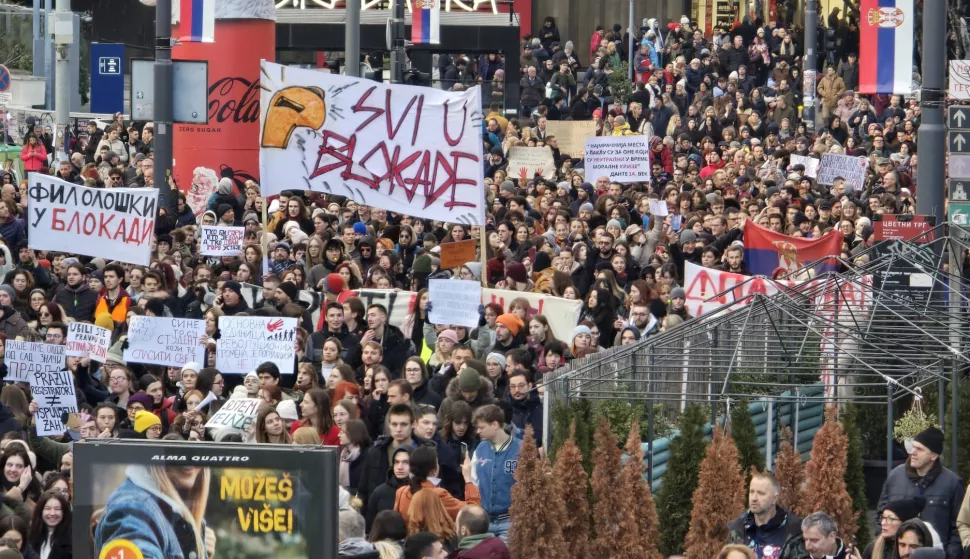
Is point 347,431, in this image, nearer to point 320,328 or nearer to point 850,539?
point 850,539

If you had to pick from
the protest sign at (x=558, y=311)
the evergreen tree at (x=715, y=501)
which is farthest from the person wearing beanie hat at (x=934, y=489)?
the protest sign at (x=558, y=311)

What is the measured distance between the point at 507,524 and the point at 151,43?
3778 centimetres

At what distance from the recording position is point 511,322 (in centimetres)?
1422

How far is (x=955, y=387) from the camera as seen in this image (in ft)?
38.5

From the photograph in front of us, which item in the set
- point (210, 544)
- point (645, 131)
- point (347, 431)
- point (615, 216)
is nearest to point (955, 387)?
point (347, 431)

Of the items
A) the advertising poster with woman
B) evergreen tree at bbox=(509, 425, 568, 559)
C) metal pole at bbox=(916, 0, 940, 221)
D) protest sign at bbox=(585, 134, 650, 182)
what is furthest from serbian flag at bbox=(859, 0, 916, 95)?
the advertising poster with woman

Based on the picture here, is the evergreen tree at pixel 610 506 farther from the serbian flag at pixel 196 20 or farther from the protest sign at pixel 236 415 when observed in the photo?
the serbian flag at pixel 196 20

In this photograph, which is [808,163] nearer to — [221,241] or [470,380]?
[221,241]

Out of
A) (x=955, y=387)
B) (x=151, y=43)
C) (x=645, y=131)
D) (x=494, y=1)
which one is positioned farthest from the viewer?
(x=151, y=43)

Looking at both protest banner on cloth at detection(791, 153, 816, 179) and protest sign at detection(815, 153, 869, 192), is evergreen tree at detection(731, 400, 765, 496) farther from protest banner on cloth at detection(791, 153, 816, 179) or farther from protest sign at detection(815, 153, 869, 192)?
protest banner on cloth at detection(791, 153, 816, 179)

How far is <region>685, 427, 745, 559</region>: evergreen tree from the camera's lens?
9906mm

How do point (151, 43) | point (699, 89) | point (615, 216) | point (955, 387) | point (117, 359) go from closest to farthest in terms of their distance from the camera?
1. point (955, 387)
2. point (117, 359)
3. point (615, 216)
4. point (699, 89)
5. point (151, 43)

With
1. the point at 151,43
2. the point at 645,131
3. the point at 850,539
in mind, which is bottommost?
the point at 850,539

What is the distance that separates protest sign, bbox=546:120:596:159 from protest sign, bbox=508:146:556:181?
105 inches
